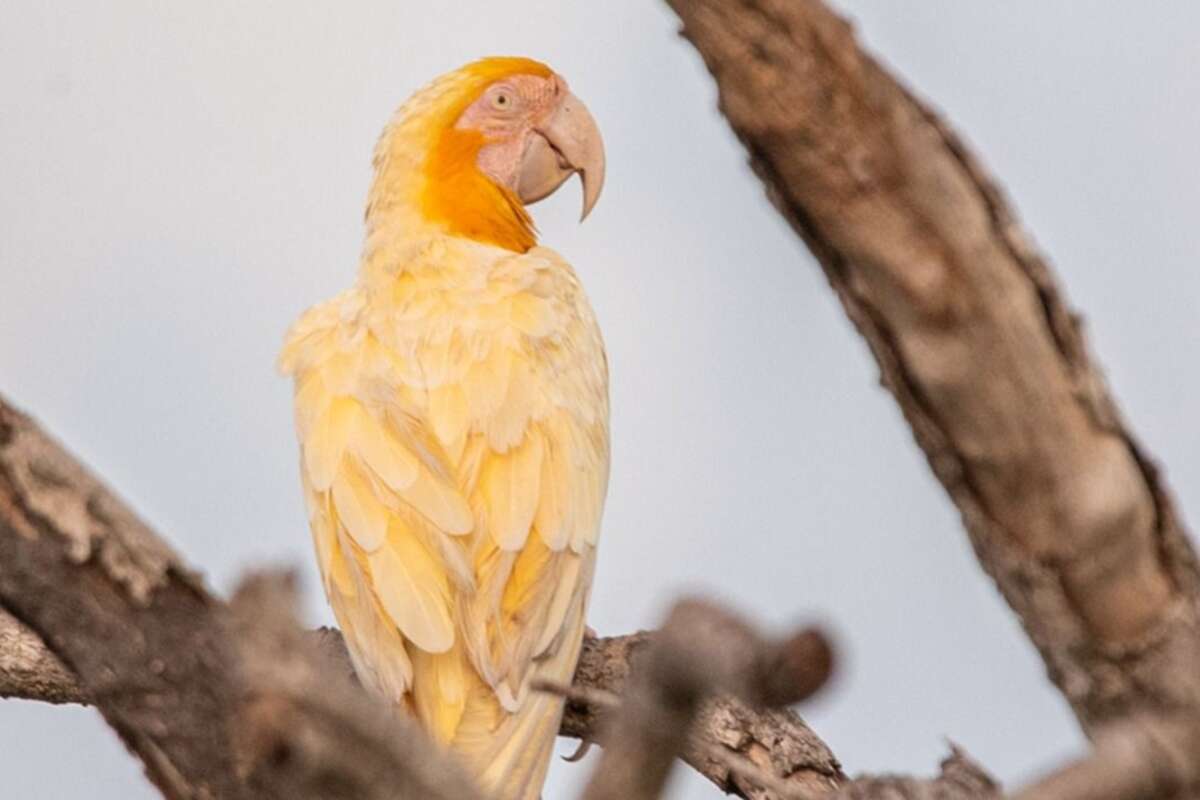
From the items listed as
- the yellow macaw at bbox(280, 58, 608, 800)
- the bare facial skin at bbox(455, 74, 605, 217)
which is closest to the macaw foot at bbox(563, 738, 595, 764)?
the yellow macaw at bbox(280, 58, 608, 800)

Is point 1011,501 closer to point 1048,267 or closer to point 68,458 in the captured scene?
point 1048,267

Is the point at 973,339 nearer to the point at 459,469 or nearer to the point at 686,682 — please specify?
the point at 686,682

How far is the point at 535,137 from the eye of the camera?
7414mm

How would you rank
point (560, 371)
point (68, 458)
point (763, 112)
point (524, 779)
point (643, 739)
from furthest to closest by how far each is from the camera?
point (560, 371)
point (524, 779)
point (68, 458)
point (763, 112)
point (643, 739)

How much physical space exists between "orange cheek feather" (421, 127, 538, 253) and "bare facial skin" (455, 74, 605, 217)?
89 mm

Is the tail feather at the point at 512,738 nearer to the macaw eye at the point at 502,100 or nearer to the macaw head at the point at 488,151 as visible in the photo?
the macaw head at the point at 488,151

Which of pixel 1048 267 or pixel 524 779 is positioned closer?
pixel 1048 267

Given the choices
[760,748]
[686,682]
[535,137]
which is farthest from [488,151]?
[686,682]

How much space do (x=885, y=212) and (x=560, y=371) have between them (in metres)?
3.55

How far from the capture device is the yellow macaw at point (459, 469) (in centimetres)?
546

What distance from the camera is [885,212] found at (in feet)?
8.49

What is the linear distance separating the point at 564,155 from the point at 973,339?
5.14 metres

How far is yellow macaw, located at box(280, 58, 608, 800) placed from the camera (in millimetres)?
5465

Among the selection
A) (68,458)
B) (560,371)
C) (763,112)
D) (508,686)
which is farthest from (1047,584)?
(560,371)
